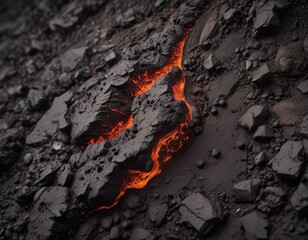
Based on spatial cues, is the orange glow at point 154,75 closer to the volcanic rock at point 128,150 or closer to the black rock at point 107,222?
the volcanic rock at point 128,150

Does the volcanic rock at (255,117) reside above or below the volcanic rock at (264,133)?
above

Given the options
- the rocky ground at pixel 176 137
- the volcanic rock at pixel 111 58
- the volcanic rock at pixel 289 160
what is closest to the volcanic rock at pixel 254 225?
the rocky ground at pixel 176 137

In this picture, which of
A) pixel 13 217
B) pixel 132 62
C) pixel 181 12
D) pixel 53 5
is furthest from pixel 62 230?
pixel 53 5

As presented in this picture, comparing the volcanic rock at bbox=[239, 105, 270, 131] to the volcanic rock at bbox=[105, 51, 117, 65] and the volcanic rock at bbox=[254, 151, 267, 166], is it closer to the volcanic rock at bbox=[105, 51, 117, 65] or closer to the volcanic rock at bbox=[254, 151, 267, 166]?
the volcanic rock at bbox=[254, 151, 267, 166]

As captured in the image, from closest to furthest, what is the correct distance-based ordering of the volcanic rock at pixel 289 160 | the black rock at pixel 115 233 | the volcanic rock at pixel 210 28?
the volcanic rock at pixel 289 160 → the black rock at pixel 115 233 → the volcanic rock at pixel 210 28

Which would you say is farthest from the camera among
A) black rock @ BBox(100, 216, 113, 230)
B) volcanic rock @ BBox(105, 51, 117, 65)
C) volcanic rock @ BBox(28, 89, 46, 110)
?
volcanic rock @ BBox(28, 89, 46, 110)

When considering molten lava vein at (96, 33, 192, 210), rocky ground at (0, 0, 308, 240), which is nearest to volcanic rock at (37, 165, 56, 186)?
rocky ground at (0, 0, 308, 240)

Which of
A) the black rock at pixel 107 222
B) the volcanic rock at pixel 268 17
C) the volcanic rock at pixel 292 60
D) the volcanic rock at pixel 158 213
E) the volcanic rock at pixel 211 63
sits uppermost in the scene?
the volcanic rock at pixel 268 17
